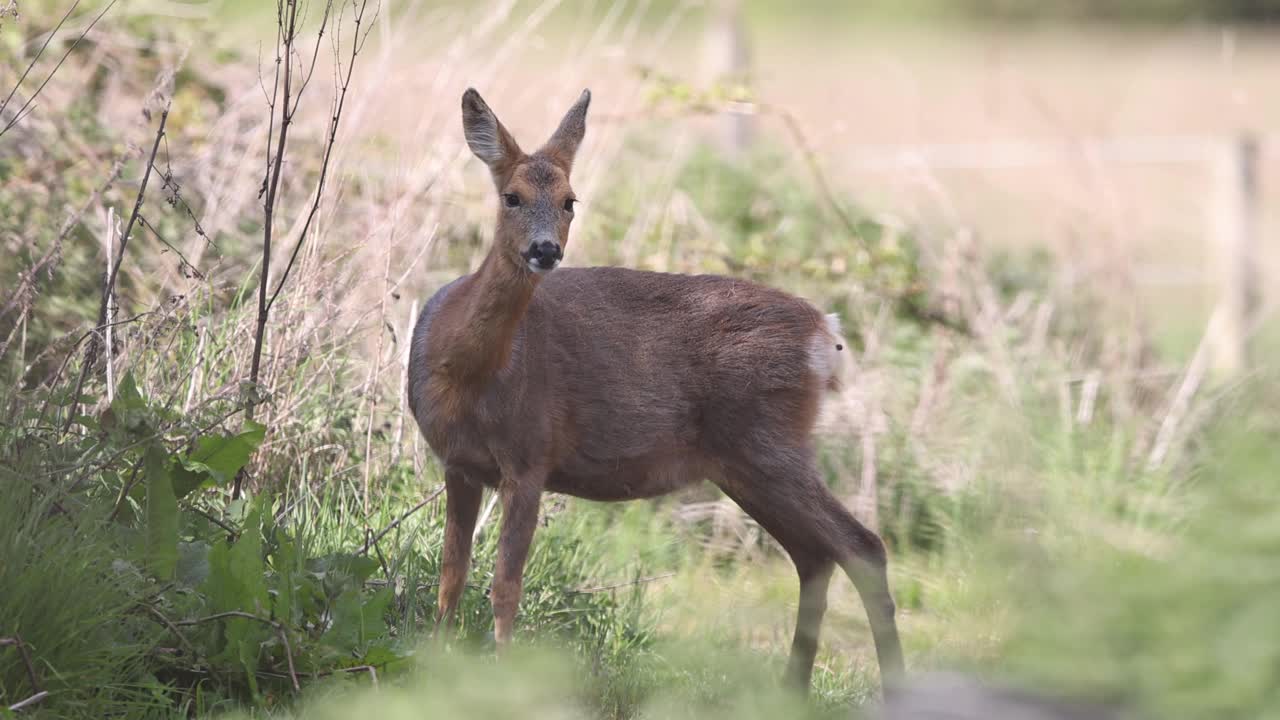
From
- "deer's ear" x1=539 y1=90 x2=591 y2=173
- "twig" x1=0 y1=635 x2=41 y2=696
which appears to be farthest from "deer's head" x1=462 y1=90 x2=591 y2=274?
"twig" x1=0 y1=635 x2=41 y2=696

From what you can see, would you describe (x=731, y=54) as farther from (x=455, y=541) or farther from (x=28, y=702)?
(x=28, y=702)

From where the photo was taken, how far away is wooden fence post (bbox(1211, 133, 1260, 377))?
8.91m

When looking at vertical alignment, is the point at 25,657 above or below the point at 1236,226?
below

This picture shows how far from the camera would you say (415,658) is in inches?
147

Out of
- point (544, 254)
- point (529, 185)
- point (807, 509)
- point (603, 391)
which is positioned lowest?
point (807, 509)

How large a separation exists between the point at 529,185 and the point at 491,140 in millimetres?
262

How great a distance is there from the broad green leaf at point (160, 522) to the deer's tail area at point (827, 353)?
82.1 inches

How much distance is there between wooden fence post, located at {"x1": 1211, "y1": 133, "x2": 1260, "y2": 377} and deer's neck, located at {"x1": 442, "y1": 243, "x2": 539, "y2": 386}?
545 centimetres

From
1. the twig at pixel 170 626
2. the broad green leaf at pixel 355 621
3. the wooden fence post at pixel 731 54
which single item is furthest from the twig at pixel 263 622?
the wooden fence post at pixel 731 54

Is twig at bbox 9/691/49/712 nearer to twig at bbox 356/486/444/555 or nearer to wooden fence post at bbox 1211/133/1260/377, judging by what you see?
twig at bbox 356/486/444/555

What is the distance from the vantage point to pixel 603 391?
4887mm

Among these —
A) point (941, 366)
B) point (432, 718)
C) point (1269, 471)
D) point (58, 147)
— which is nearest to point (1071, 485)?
point (941, 366)

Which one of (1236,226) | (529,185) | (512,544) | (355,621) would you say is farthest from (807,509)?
(1236,226)

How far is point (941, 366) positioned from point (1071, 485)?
1.71 meters
